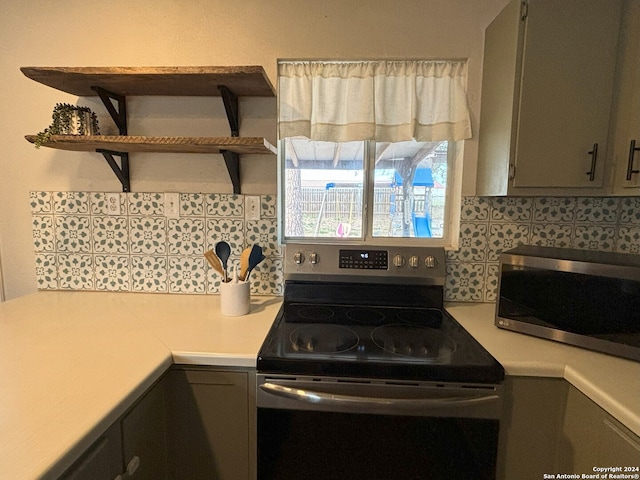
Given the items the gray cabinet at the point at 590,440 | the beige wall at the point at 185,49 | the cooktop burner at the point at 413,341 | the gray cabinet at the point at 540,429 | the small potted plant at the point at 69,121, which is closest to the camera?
the gray cabinet at the point at 590,440

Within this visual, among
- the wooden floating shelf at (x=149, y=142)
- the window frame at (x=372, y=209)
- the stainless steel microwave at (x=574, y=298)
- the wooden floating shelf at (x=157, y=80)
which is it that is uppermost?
the wooden floating shelf at (x=157, y=80)

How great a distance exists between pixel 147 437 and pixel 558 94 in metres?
1.74

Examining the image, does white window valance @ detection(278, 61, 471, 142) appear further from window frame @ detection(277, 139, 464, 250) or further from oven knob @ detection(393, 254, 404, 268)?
oven knob @ detection(393, 254, 404, 268)

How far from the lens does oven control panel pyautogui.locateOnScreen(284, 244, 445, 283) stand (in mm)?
1536

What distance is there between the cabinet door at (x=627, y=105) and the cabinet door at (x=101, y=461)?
1733 millimetres

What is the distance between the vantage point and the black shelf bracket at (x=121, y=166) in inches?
60.7

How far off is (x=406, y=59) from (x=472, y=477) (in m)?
1.61

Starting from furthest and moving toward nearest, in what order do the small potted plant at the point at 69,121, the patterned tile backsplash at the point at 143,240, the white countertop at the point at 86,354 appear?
the patterned tile backsplash at the point at 143,240 < the small potted plant at the point at 69,121 < the white countertop at the point at 86,354

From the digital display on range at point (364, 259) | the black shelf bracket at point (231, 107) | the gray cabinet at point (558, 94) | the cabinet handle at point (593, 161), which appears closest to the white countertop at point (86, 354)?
the digital display on range at point (364, 259)

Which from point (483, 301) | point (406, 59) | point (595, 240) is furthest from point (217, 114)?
point (595, 240)

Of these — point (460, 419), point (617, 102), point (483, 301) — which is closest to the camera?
point (460, 419)

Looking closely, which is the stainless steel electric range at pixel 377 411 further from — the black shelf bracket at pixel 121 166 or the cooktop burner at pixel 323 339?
the black shelf bracket at pixel 121 166

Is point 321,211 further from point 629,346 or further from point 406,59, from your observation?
point 629,346

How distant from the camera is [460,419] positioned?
40.1 inches
